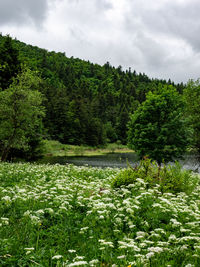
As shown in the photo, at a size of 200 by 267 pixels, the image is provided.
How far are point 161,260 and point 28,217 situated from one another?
296 centimetres

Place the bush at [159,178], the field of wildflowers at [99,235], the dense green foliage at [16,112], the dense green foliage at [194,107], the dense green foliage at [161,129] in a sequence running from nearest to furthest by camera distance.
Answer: the field of wildflowers at [99,235] → the bush at [159,178] → the dense green foliage at [16,112] → the dense green foliage at [161,129] → the dense green foliage at [194,107]

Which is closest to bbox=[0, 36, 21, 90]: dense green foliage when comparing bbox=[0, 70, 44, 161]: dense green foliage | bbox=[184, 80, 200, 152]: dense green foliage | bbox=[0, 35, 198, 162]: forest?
bbox=[0, 35, 198, 162]: forest

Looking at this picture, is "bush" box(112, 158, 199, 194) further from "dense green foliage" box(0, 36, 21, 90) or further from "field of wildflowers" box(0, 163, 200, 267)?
"dense green foliage" box(0, 36, 21, 90)

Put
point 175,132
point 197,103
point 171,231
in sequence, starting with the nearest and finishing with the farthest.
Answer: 1. point 171,231
2. point 175,132
3. point 197,103

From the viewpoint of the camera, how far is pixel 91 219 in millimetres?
5527

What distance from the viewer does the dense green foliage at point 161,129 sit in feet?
80.6

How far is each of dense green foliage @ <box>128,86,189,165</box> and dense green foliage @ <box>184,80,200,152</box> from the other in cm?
340

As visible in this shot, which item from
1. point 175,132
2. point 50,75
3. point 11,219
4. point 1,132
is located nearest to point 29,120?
point 1,132

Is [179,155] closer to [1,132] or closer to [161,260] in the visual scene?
[1,132]

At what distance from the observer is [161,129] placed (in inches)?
968

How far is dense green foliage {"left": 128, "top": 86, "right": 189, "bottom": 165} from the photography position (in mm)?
24578

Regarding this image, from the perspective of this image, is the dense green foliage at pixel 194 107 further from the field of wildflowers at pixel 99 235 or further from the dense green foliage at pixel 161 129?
the field of wildflowers at pixel 99 235

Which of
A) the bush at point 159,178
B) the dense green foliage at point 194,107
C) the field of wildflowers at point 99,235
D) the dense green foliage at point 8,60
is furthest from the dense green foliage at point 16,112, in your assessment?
the dense green foliage at point 194,107

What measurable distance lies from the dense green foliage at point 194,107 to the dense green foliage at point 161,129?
3.40 meters
